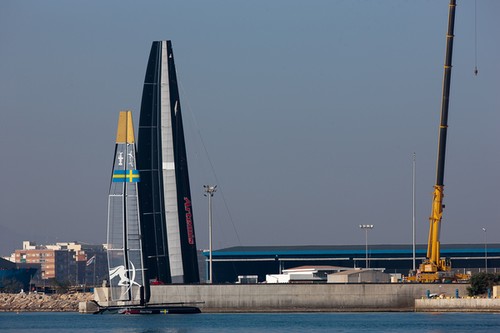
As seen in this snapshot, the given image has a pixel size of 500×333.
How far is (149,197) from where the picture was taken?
9481cm

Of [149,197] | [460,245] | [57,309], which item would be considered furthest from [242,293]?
[460,245]

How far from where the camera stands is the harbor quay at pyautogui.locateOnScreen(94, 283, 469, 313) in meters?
91.3

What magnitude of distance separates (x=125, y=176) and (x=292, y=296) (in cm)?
1724

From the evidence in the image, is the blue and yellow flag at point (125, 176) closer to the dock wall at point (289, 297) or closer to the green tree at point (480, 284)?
the dock wall at point (289, 297)

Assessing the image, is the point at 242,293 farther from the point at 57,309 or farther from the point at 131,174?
the point at 57,309

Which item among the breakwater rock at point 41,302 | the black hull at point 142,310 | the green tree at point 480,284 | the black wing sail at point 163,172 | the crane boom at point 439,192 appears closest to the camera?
the black hull at point 142,310

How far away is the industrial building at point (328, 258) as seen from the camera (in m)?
132

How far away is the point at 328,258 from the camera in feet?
449

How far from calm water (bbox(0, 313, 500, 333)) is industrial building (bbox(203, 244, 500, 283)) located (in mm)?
43965

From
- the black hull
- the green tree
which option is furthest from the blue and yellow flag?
the green tree

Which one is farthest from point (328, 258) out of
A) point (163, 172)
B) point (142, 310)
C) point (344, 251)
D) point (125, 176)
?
point (125, 176)

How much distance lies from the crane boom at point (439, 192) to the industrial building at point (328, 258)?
4003cm

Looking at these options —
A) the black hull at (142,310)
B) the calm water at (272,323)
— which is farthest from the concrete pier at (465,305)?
the black hull at (142,310)

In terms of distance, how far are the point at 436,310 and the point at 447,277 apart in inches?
203
